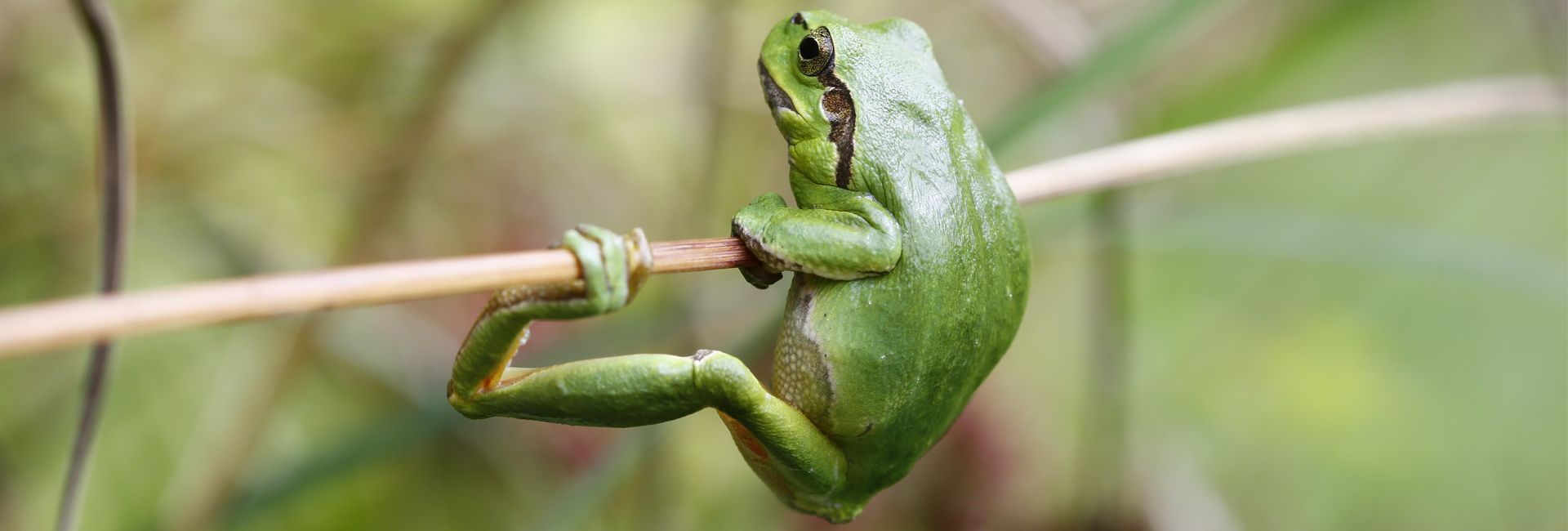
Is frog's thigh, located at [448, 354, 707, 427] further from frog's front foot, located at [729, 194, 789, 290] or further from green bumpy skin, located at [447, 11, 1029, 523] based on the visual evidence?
frog's front foot, located at [729, 194, 789, 290]

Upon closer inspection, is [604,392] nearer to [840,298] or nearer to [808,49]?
[840,298]

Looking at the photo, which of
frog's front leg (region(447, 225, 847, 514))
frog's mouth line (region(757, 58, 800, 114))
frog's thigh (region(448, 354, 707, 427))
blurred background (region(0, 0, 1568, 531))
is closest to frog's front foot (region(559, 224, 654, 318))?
frog's front leg (region(447, 225, 847, 514))

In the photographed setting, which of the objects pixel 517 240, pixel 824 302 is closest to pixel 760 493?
pixel 517 240

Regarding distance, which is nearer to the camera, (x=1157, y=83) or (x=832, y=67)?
(x=832, y=67)

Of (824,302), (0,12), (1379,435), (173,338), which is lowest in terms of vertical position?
(1379,435)

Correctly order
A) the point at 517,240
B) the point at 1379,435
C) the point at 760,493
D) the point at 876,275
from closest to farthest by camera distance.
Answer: the point at 876,275
the point at 760,493
the point at 517,240
the point at 1379,435

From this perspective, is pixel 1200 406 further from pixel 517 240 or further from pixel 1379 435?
pixel 517 240
